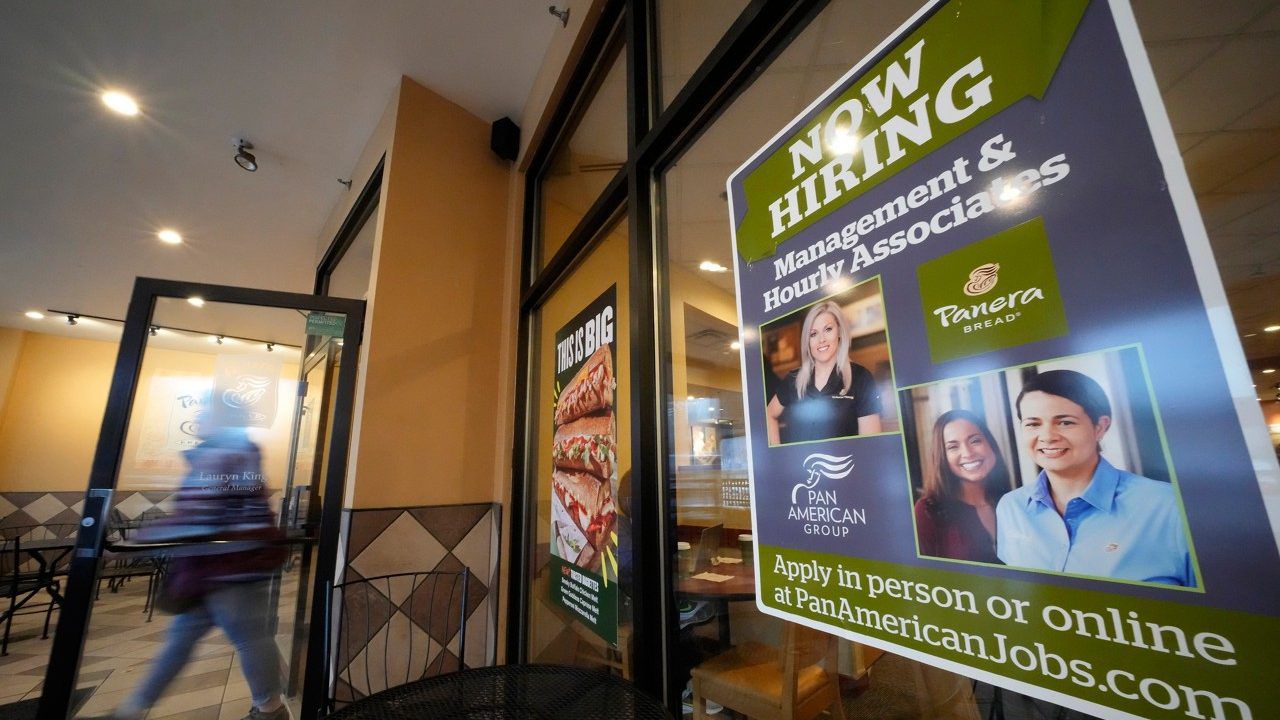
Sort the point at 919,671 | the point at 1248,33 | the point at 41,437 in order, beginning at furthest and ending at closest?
1. the point at 41,437
2. the point at 919,671
3. the point at 1248,33

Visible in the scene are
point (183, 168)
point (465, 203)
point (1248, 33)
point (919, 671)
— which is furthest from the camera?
point (183, 168)

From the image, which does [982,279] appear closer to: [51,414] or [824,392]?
[824,392]

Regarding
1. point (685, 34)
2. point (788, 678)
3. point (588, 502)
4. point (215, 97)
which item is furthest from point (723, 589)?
point (215, 97)

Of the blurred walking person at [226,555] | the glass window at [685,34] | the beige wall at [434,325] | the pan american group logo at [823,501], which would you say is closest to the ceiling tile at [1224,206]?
the pan american group logo at [823,501]

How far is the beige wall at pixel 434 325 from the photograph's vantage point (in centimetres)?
238

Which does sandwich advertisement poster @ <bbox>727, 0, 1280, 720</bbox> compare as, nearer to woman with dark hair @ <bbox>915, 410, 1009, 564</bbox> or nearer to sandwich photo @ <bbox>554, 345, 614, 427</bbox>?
woman with dark hair @ <bbox>915, 410, 1009, 564</bbox>

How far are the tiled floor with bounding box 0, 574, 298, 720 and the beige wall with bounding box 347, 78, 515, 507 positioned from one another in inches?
39.8

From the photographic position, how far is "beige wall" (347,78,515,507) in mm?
2377

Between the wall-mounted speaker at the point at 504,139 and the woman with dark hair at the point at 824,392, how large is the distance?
2579 millimetres

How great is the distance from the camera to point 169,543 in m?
2.29

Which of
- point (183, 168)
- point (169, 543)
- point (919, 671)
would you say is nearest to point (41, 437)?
point (183, 168)

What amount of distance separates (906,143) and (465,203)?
254 cm

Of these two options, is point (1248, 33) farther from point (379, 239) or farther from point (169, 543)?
point (169, 543)

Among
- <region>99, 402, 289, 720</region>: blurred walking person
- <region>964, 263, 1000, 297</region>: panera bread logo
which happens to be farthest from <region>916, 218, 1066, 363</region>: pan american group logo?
<region>99, 402, 289, 720</region>: blurred walking person
